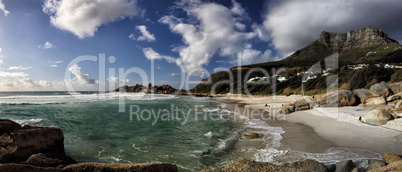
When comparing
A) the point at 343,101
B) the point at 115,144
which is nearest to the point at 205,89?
the point at 343,101

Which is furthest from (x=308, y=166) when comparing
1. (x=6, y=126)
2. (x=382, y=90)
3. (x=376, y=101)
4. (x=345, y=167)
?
(x=382, y=90)

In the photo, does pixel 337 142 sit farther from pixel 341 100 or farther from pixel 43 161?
pixel 341 100

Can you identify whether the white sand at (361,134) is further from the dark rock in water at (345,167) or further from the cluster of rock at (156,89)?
the cluster of rock at (156,89)

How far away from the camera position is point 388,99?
1714cm

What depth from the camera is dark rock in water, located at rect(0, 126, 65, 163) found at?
5.70 metres

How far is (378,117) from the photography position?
10.7m

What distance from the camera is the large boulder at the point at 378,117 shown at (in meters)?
10.5

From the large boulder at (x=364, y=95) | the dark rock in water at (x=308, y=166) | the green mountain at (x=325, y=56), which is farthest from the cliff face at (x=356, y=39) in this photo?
the dark rock in water at (x=308, y=166)

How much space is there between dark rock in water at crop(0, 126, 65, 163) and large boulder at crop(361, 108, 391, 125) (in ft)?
56.1

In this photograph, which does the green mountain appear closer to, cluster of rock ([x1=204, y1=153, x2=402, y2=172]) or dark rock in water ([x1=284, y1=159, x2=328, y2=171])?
cluster of rock ([x1=204, y1=153, x2=402, y2=172])

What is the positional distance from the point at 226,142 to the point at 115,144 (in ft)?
21.4

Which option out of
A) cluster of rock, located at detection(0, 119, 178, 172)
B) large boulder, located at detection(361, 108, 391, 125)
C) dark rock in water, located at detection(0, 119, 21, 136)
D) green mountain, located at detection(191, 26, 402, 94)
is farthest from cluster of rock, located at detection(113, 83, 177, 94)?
cluster of rock, located at detection(0, 119, 178, 172)

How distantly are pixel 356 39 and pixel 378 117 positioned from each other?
222254mm

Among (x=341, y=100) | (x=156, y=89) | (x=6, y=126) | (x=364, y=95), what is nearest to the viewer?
(x=6, y=126)
